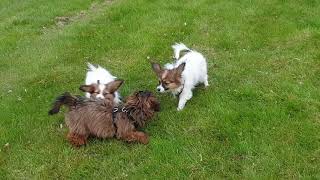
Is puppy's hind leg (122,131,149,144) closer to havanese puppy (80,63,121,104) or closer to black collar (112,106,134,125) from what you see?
black collar (112,106,134,125)

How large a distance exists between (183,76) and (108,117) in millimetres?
1662

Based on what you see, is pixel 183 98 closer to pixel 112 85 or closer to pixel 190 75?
pixel 190 75

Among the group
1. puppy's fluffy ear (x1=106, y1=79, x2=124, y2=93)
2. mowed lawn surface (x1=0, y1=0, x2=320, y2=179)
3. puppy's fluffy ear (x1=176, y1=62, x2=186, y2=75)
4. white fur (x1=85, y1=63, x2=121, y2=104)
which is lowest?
mowed lawn surface (x1=0, y1=0, x2=320, y2=179)

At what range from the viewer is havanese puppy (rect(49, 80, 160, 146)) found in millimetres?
7590

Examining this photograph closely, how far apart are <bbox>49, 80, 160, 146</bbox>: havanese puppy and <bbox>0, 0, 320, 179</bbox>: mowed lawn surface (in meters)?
0.18

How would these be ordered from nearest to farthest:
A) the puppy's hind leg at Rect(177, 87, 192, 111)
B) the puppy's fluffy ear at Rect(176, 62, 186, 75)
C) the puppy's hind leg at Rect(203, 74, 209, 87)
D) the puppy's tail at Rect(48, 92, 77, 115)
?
the puppy's tail at Rect(48, 92, 77, 115)
the puppy's fluffy ear at Rect(176, 62, 186, 75)
the puppy's hind leg at Rect(177, 87, 192, 111)
the puppy's hind leg at Rect(203, 74, 209, 87)

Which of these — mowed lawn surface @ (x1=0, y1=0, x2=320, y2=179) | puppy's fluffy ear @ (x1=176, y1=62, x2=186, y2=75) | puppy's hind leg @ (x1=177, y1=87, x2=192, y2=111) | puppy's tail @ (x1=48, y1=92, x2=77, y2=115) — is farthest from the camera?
puppy's hind leg @ (x1=177, y1=87, x2=192, y2=111)

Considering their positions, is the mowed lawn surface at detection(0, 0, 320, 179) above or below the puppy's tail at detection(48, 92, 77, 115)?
→ below

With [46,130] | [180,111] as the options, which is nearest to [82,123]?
[46,130]

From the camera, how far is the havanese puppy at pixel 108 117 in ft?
24.9

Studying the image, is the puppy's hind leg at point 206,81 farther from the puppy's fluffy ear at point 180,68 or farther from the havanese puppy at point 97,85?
the havanese puppy at point 97,85

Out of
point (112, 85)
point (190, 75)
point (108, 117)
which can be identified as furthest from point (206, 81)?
point (108, 117)

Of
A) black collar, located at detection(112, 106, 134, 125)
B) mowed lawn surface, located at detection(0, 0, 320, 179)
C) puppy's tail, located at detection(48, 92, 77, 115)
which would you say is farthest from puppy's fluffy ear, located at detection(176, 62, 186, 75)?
puppy's tail, located at detection(48, 92, 77, 115)

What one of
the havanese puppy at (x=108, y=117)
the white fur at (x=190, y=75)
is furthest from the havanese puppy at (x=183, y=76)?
the havanese puppy at (x=108, y=117)
